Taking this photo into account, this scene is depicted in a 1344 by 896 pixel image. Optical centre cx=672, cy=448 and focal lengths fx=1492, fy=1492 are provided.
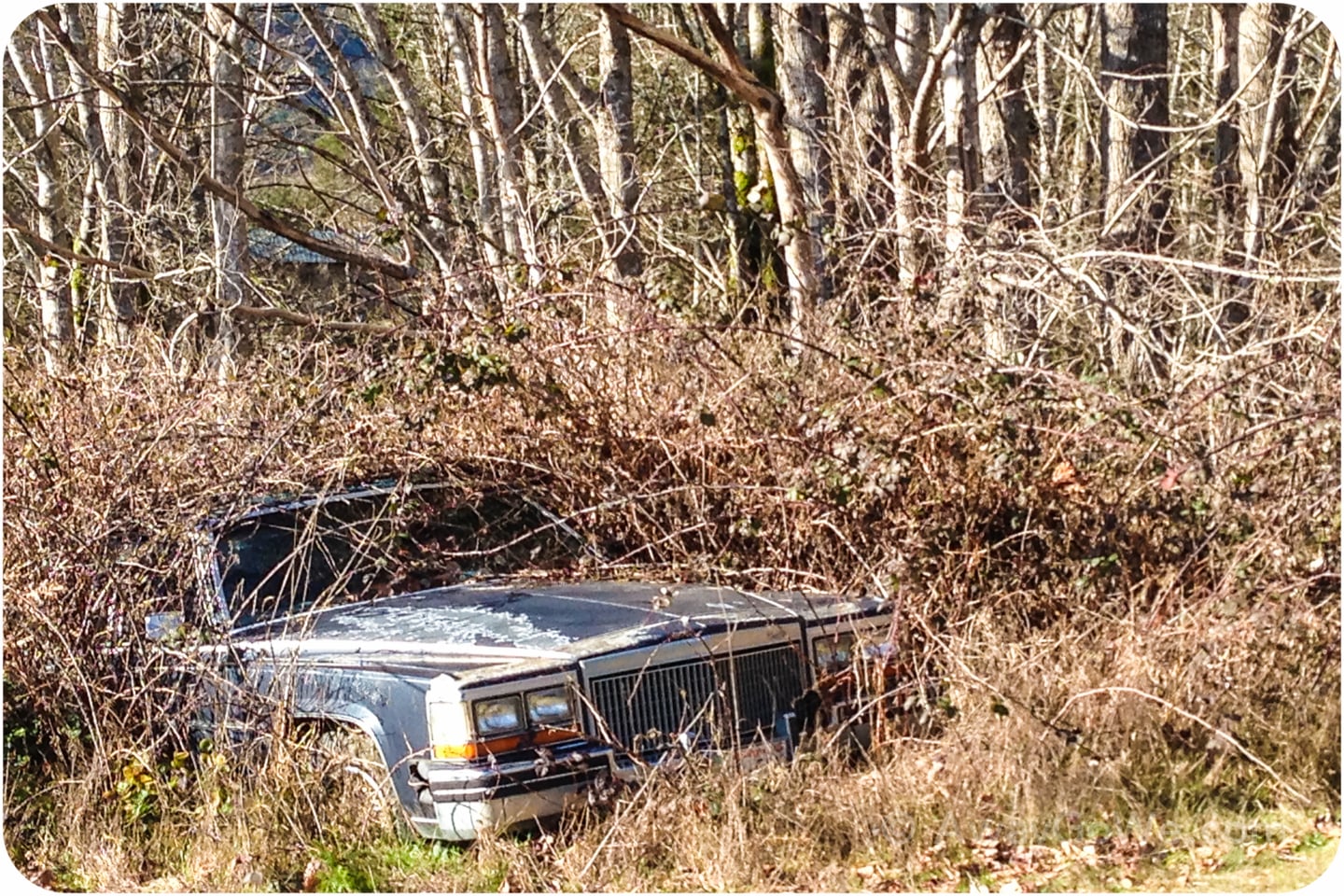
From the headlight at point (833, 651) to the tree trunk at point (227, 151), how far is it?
5425 mm

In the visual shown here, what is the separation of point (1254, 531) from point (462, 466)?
3576mm

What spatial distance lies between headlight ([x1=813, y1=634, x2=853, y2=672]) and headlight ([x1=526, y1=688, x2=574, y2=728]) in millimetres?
1100

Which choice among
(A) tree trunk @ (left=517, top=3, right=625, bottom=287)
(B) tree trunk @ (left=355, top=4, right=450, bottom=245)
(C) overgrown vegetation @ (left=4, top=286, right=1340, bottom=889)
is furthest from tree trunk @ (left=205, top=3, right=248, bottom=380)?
(C) overgrown vegetation @ (left=4, top=286, right=1340, bottom=889)

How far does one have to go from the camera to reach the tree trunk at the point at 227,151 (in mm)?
10337

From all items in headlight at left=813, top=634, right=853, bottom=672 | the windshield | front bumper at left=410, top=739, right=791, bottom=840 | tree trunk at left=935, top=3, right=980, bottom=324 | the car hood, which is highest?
tree trunk at left=935, top=3, right=980, bottom=324

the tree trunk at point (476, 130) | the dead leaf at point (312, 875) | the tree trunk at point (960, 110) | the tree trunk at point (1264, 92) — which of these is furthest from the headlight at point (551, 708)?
the tree trunk at point (1264, 92)

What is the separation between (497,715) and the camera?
495 cm

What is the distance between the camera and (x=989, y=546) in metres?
6.29

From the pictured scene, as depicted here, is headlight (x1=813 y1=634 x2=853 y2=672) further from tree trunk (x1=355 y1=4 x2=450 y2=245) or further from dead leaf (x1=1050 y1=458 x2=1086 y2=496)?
tree trunk (x1=355 y1=4 x2=450 y2=245)

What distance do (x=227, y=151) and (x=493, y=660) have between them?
760cm

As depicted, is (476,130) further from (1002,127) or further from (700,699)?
(700,699)

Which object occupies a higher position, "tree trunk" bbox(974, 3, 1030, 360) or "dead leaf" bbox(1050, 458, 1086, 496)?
"tree trunk" bbox(974, 3, 1030, 360)

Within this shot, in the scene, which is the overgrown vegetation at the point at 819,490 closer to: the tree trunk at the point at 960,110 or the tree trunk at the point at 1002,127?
the tree trunk at the point at 960,110

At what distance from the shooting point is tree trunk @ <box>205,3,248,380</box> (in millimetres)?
10337
